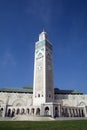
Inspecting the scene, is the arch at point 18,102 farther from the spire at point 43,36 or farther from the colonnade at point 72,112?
the spire at point 43,36

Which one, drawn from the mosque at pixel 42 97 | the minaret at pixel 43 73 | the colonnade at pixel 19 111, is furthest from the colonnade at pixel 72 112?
the colonnade at pixel 19 111

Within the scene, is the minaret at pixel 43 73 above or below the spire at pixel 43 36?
below

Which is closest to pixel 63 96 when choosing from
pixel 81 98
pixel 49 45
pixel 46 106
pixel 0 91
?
pixel 81 98

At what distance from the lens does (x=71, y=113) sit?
46500 millimetres

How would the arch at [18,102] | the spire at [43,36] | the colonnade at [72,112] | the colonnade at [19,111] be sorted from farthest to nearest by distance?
1. the spire at [43,36]
2. the arch at [18,102]
3. the colonnade at [19,111]
4. the colonnade at [72,112]

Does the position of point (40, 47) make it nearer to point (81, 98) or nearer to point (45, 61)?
point (45, 61)

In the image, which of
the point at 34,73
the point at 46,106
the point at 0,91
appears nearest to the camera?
the point at 46,106

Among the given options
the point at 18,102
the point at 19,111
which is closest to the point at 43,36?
the point at 18,102

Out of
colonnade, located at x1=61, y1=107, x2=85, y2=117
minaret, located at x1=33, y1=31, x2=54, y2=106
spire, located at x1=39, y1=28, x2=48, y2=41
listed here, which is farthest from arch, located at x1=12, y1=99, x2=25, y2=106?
spire, located at x1=39, y1=28, x2=48, y2=41

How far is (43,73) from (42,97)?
7.88m

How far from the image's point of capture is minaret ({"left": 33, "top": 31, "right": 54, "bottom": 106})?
48.9 meters

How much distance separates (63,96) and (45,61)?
52.6ft

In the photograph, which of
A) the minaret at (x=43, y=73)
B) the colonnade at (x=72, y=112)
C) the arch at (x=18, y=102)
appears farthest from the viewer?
the arch at (x=18, y=102)

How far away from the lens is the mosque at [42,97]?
44938 mm
